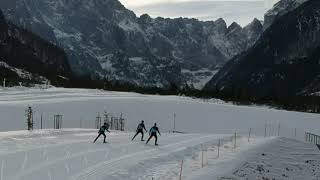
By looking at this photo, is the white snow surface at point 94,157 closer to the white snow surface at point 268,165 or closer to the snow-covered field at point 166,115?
the white snow surface at point 268,165

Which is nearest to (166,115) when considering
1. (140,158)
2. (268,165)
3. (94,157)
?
(268,165)

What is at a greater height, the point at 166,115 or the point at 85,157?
the point at 85,157

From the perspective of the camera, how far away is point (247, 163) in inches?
1945

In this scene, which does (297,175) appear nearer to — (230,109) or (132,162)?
(132,162)

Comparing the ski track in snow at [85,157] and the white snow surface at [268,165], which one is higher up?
the ski track in snow at [85,157]

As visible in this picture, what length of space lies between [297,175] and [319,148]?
2629 centimetres

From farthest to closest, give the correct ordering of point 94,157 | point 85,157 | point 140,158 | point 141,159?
point 140,158
point 141,159
point 94,157
point 85,157

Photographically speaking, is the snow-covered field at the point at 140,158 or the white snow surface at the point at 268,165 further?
the white snow surface at the point at 268,165

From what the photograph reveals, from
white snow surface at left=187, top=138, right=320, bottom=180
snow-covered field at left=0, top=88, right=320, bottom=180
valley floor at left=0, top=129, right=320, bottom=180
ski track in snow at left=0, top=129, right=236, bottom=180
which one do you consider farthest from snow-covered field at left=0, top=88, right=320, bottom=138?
ski track in snow at left=0, top=129, right=236, bottom=180

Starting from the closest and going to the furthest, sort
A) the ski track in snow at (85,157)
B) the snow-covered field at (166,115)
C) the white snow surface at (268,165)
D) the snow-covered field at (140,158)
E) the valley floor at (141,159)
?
the ski track in snow at (85,157)
the valley floor at (141,159)
the snow-covered field at (140,158)
the white snow surface at (268,165)
the snow-covered field at (166,115)

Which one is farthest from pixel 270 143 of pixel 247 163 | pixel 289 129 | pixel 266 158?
pixel 289 129

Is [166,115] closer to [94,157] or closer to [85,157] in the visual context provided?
[94,157]

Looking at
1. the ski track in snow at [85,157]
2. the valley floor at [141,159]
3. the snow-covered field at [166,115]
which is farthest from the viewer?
the snow-covered field at [166,115]

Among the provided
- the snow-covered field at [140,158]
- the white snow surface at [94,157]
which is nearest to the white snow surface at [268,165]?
the snow-covered field at [140,158]
